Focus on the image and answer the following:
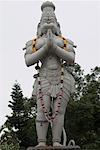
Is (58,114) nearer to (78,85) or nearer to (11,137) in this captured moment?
(11,137)

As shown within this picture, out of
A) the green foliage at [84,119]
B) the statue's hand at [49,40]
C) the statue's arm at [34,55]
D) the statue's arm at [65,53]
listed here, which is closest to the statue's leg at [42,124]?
the statue's arm at [34,55]

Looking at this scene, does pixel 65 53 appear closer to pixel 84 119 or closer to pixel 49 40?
pixel 49 40

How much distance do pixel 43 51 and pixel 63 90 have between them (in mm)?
780

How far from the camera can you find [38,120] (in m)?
7.68

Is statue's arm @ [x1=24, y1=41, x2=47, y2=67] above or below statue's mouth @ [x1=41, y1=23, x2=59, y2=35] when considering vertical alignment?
below

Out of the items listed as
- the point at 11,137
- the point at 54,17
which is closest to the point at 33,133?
the point at 11,137

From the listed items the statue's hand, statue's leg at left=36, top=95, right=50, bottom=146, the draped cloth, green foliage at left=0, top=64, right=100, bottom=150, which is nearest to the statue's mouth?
the statue's hand

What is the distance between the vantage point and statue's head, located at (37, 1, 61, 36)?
8008 mm

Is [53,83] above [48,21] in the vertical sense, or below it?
below

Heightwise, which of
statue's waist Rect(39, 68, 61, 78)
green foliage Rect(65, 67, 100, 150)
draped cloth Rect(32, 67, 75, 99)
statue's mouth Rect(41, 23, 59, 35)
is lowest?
draped cloth Rect(32, 67, 75, 99)

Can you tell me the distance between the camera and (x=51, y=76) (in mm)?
7840

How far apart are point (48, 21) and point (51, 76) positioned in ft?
3.46

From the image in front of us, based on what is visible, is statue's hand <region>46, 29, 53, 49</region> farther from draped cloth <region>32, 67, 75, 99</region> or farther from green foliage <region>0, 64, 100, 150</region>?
green foliage <region>0, 64, 100, 150</region>

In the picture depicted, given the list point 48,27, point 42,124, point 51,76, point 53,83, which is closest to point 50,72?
point 51,76
